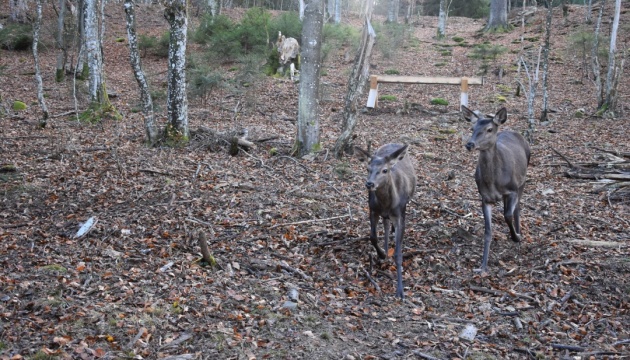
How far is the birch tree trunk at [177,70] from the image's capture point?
10.9 m

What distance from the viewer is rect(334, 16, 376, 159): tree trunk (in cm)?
1145

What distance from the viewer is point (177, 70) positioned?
1112cm

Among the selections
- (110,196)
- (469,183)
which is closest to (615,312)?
(469,183)

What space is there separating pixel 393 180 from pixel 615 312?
2.96 meters

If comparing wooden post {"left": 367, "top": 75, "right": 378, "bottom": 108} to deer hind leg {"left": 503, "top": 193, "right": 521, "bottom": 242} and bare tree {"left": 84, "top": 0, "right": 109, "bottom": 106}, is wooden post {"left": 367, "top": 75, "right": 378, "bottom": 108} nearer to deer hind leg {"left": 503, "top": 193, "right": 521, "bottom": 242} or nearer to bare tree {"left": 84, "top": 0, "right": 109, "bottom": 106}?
bare tree {"left": 84, "top": 0, "right": 109, "bottom": 106}

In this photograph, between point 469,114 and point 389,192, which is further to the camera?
point 469,114

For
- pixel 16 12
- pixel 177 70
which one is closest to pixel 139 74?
pixel 177 70

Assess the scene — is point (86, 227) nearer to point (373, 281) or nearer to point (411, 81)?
point (373, 281)

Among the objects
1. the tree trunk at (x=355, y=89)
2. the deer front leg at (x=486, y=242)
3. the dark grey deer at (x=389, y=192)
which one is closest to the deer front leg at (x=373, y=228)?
the dark grey deer at (x=389, y=192)

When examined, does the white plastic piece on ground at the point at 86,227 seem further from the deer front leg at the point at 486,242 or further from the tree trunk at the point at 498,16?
the tree trunk at the point at 498,16

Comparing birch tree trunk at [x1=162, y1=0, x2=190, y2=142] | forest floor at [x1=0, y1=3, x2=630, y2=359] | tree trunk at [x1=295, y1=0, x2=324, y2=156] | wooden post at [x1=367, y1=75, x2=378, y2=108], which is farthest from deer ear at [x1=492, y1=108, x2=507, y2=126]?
wooden post at [x1=367, y1=75, x2=378, y2=108]

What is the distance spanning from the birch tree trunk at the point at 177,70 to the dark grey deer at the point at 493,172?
6.15 m

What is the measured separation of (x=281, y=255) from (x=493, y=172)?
3.27 metres

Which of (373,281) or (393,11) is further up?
(393,11)
